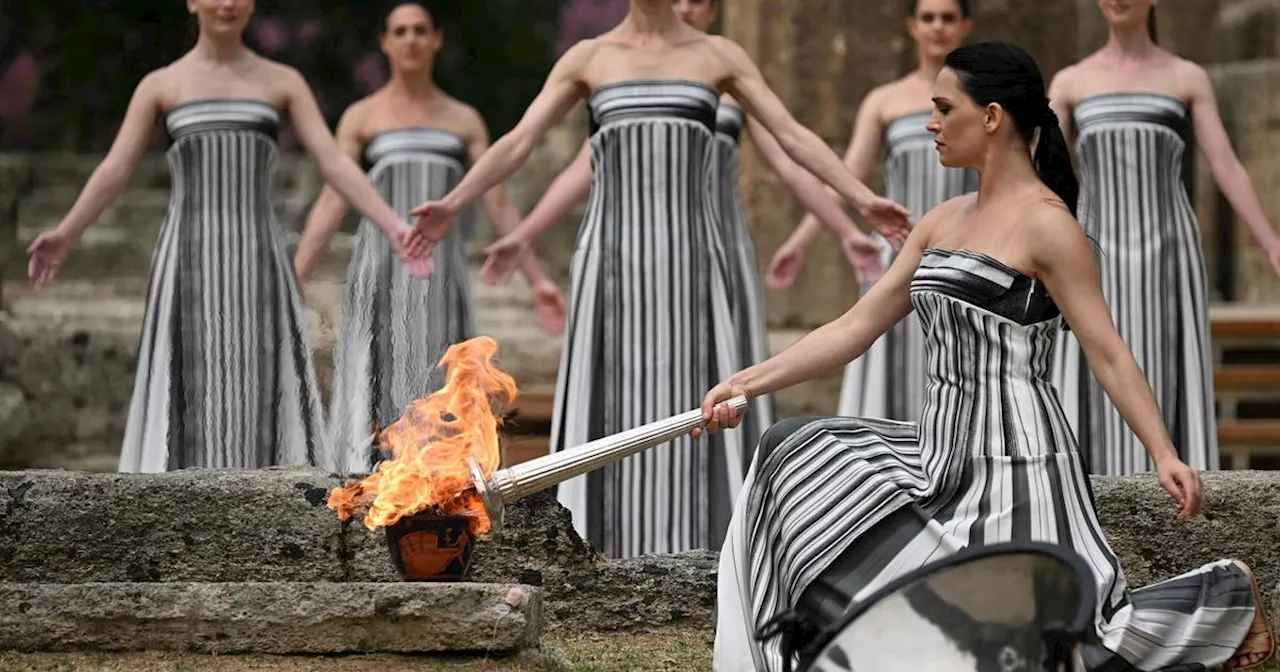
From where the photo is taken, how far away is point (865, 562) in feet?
19.6

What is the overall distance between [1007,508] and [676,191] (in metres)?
3.48

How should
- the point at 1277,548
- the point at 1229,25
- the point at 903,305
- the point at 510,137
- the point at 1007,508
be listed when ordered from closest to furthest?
the point at 1007,508 < the point at 903,305 < the point at 1277,548 < the point at 510,137 < the point at 1229,25

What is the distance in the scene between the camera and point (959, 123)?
617 centimetres

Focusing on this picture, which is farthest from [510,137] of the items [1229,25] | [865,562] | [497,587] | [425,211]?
[1229,25]

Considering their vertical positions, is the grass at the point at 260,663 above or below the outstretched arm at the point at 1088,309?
below

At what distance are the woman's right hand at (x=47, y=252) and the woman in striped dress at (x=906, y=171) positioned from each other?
9.24 ft

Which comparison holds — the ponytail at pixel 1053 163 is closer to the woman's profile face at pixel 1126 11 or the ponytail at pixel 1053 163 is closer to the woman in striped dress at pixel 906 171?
the woman's profile face at pixel 1126 11

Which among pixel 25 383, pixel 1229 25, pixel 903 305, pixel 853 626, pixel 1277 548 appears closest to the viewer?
pixel 853 626

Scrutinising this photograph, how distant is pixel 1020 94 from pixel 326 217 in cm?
547

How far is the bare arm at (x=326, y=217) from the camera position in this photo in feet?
36.4

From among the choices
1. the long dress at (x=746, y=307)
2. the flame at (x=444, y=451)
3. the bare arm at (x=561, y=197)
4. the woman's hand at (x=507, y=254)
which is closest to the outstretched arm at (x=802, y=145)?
the long dress at (x=746, y=307)

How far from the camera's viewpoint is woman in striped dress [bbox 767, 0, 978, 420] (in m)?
10.7

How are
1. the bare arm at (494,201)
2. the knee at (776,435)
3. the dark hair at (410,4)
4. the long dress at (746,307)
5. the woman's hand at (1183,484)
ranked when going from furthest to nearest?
the dark hair at (410,4) < the bare arm at (494,201) < the long dress at (746,307) < the knee at (776,435) < the woman's hand at (1183,484)

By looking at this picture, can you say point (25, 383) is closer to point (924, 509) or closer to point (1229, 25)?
point (1229, 25)
